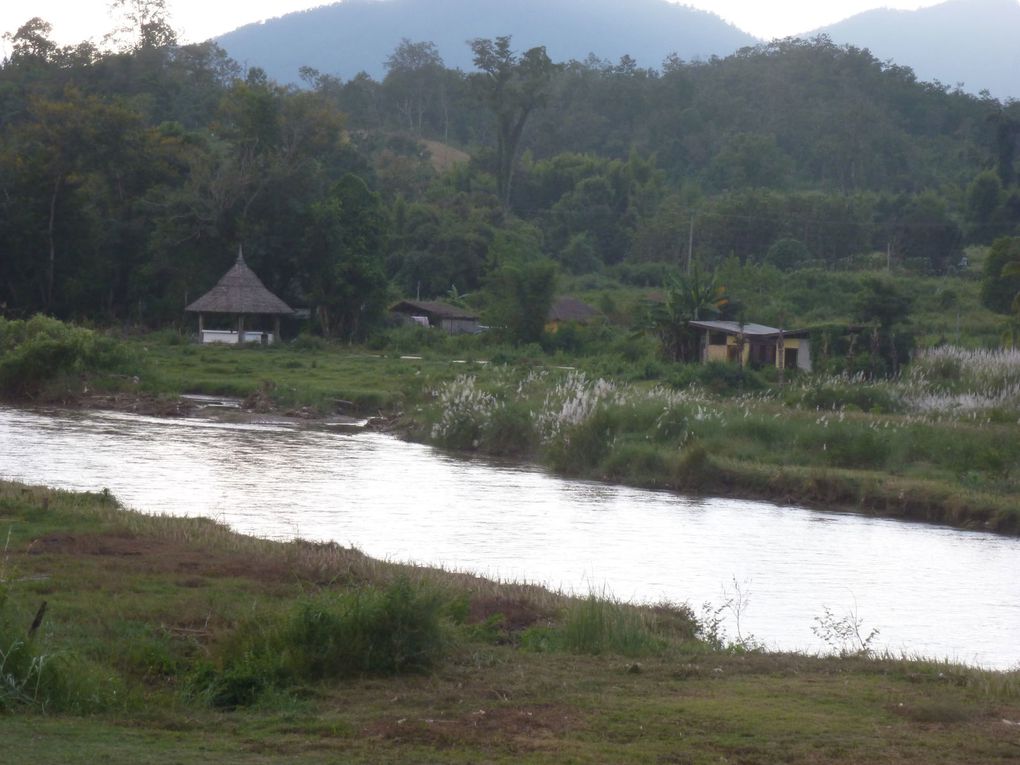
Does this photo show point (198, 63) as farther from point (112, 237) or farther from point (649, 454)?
point (649, 454)

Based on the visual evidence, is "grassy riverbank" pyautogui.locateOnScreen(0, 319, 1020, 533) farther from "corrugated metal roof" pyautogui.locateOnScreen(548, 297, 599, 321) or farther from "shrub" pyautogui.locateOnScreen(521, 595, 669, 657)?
"shrub" pyautogui.locateOnScreen(521, 595, 669, 657)

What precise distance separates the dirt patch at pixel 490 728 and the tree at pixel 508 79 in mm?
65903

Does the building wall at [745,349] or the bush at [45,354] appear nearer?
the bush at [45,354]

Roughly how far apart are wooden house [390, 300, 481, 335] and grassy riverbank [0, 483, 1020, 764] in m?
43.7

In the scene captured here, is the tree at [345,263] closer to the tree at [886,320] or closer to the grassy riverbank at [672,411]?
the grassy riverbank at [672,411]

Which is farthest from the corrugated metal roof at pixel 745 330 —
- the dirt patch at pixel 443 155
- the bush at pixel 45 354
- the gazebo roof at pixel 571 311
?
the dirt patch at pixel 443 155

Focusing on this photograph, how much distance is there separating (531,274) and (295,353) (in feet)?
28.4

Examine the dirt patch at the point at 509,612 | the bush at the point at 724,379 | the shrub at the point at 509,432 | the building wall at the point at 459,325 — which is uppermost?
the dirt patch at the point at 509,612

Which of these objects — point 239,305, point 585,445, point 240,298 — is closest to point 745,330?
point 585,445

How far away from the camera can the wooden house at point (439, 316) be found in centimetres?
5422

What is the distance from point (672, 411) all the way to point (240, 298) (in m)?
25.4

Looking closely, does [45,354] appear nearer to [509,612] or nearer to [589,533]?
[589,533]

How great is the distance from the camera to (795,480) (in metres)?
22.4

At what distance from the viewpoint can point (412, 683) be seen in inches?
304
